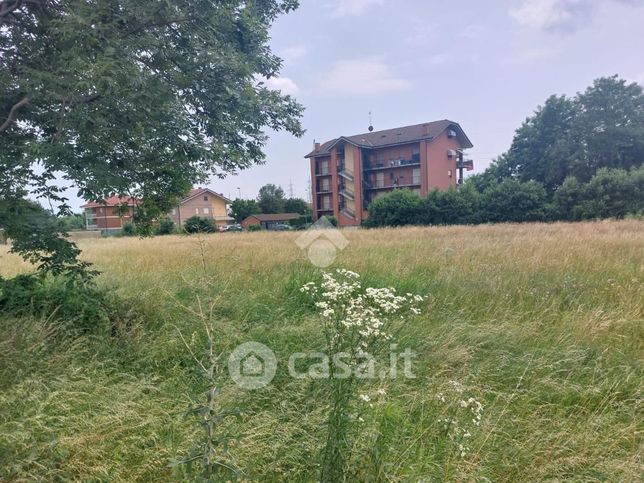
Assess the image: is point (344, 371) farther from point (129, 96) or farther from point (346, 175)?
point (346, 175)

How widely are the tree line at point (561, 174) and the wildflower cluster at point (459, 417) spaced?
27.8 metres

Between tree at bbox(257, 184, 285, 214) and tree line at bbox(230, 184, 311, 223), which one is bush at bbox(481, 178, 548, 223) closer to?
tree line at bbox(230, 184, 311, 223)

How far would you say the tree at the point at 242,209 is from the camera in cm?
4662

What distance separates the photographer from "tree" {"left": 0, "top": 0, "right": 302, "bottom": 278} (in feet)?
9.35

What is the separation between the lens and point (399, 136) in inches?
1606

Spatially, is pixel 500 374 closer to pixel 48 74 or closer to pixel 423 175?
pixel 48 74

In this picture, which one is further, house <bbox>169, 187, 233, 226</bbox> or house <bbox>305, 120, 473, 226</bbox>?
house <bbox>305, 120, 473, 226</bbox>

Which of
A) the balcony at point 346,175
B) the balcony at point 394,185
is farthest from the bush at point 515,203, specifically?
the balcony at point 346,175

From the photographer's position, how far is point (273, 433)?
209 cm

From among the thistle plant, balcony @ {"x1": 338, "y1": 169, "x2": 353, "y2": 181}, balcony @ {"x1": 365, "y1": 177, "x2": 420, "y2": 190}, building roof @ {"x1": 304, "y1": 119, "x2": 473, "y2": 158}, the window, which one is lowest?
the thistle plant

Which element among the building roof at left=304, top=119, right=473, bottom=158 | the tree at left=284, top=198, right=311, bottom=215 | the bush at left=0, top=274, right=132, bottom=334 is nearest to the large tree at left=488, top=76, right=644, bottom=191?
the building roof at left=304, top=119, right=473, bottom=158

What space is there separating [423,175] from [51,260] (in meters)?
37.6

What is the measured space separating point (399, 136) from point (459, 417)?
41354 mm

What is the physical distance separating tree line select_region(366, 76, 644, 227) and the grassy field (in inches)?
1001
